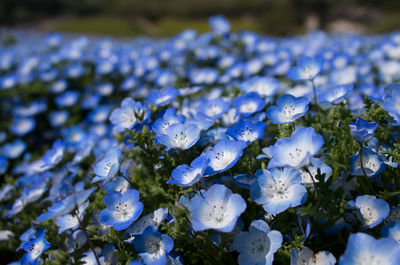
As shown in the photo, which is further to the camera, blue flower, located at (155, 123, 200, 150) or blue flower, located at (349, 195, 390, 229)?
blue flower, located at (155, 123, 200, 150)

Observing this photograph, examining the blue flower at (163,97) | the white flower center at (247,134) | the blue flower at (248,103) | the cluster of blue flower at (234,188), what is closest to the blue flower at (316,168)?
the cluster of blue flower at (234,188)

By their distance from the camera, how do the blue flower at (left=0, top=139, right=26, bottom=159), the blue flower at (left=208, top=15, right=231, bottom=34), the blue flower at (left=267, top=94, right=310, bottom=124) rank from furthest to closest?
the blue flower at (left=208, top=15, right=231, bottom=34), the blue flower at (left=0, top=139, right=26, bottom=159), the blue flower at (left=267, top=94, right=310, bottom=124)

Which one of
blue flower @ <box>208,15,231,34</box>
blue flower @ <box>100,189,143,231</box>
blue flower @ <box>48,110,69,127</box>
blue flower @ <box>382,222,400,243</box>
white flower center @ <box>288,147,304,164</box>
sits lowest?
blue flower @ <box>48,110,69,127</box>

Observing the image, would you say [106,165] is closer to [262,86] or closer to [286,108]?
[286,108]

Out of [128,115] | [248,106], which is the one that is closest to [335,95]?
[248,106]

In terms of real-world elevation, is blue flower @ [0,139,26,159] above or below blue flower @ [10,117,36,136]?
below

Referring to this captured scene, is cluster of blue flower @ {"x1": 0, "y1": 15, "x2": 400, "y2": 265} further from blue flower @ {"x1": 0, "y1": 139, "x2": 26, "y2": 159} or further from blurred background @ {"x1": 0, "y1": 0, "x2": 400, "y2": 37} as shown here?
blurred background @ {"x1": 0, "y1": 0, "x2": 400, "y2": 37}

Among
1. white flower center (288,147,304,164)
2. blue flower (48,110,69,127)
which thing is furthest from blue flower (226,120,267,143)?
blue flower (48,110,69,127)

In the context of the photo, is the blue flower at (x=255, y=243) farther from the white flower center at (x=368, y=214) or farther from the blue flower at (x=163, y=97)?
the blue flower at (x=163, y=97)
